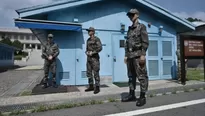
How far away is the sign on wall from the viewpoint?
595 cm

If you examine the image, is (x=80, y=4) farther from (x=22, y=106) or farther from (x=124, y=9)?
(x=22, y=106)

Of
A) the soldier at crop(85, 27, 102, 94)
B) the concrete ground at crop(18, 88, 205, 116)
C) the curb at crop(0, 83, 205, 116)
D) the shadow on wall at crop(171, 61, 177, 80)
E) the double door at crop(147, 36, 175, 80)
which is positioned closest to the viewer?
the concrete ground at crop(18, 88, 205, 116)

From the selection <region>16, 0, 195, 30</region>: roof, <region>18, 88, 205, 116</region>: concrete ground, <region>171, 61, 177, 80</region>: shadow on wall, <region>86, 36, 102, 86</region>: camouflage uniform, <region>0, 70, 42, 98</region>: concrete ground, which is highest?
<region>16, 0, 195, 30</region>: roof

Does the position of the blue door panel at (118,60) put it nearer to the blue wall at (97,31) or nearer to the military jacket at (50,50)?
the blue wall at (97,31)

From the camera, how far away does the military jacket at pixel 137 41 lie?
11.9 ft

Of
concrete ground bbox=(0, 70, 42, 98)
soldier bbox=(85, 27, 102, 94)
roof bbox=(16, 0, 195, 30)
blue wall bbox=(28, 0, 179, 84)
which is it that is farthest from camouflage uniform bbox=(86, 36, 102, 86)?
concrete ground bbox=(0, 70, 42, 98)

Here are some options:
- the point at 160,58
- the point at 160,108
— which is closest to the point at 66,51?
the point at 160,108

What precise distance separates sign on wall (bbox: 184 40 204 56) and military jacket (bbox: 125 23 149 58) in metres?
3.01

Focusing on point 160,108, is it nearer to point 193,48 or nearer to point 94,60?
point 94,60

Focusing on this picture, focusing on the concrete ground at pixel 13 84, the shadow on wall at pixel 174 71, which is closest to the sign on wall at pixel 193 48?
the shadow on wall at pixel 174 71

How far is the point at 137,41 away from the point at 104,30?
3207 mm

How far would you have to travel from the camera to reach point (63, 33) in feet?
20.4

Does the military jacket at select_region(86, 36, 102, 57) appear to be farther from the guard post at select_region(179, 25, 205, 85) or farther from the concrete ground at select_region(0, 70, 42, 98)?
Result: the guard post at select_region(179, 25, 205, 85)

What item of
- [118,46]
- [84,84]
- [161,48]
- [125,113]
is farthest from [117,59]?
[125,113]
